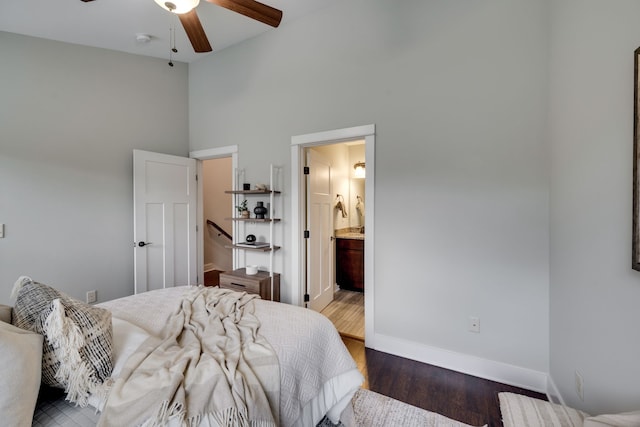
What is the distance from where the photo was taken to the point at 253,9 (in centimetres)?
176

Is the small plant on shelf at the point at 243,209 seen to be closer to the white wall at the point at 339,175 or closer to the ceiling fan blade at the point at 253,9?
the white wall at the point at 339,175

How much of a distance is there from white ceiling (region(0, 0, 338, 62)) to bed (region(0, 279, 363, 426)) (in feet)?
8.20

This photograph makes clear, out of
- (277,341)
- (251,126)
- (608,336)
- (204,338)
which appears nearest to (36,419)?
(204,338)

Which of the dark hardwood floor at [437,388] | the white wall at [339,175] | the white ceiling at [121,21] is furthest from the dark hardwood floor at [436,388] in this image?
the white ceiling at [121,21]

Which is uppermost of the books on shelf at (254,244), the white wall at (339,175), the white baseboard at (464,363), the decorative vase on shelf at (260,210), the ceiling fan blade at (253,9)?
the ceiling fan blade at (253,9)

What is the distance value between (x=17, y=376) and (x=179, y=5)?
2.05 meters

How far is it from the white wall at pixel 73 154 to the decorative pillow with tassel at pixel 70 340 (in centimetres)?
210

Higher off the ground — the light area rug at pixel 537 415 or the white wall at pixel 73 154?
the white wall at pixel 73 154

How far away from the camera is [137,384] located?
95cm

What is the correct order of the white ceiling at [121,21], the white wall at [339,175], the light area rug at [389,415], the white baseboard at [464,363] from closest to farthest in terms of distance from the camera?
the light area rug at [389,415] → the white baseboard at [464,363] → the white ceiling at [121,21] → the white wall at [339,175]

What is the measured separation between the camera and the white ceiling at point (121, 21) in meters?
2.36

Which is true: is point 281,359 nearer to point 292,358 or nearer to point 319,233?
point 292,358

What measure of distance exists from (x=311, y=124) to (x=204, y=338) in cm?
223

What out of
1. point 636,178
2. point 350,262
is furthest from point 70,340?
point 350,262
